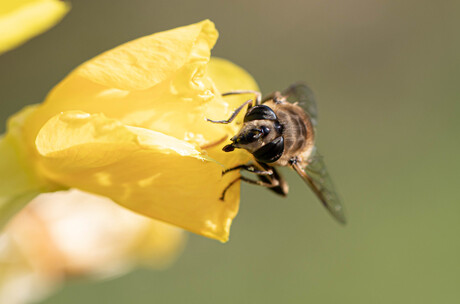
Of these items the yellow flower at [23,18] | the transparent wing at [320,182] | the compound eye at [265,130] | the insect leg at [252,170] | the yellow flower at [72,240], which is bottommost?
the yellow flower at [72,240]

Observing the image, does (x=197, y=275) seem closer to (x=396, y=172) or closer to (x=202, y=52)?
(x=396, y=172)

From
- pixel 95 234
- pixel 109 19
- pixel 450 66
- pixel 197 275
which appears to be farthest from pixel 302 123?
pixel 450 66

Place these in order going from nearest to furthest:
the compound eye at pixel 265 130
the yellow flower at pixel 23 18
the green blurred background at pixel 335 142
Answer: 1. the yellow flower at pixel 23 18
2. the compound eye at pixel 265 130
3. the green blurred background at pixel 335 142

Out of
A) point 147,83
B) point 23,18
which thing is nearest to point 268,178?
point 147,83

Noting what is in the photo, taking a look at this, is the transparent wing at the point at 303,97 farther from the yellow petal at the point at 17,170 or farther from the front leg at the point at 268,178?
the yellow petal at the point at 17,170

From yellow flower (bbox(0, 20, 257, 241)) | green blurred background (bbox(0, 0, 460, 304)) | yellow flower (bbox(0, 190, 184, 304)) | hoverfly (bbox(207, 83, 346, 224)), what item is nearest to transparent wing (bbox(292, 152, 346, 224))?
hoverfly (bbox(207, 83, 346, 224))

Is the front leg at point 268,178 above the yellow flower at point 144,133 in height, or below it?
below

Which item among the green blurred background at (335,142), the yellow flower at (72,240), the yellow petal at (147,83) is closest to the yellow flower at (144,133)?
the yellow petal at (147,83)
